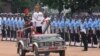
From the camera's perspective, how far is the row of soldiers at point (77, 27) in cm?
→ 2652

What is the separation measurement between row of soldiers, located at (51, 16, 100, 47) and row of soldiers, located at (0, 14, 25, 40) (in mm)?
3647

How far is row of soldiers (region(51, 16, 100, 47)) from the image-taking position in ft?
87.0

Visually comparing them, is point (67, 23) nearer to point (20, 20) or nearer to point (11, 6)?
point (20, 20)

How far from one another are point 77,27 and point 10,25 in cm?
701

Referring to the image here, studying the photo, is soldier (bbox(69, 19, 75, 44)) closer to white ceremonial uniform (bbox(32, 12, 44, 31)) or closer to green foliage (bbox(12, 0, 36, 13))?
white ceremonial uniform (bbox(32, 12, 44, 31))

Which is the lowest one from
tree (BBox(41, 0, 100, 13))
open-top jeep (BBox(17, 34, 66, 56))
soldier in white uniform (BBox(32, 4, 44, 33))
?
open-top jeep (BBox(17, 34, 66, 56))

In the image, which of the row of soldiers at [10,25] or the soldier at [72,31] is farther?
the row of soldiers at [10,25]

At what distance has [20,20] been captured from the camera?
32562 millimetres

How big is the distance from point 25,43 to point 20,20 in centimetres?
1123

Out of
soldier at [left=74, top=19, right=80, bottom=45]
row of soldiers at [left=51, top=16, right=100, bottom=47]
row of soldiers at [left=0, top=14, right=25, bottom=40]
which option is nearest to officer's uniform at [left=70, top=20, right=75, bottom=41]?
row of soldiers at [left=51, top=16, right=100, bottom=47]

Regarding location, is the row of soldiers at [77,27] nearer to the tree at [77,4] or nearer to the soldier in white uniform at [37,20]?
the soldier in white uniform at [37,20]

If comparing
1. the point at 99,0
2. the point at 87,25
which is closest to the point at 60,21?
the point at 87,25

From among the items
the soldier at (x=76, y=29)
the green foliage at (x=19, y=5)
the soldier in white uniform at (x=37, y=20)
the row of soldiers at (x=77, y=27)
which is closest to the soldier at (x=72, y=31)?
the row of soldiers at (x=77, y=27)

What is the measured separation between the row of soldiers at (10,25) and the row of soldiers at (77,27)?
12.0ft
